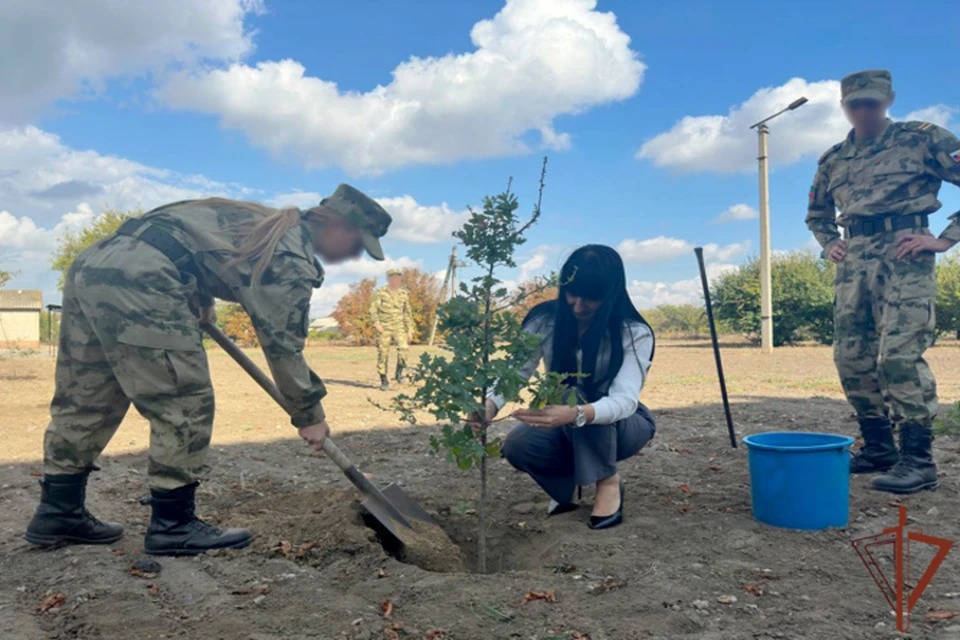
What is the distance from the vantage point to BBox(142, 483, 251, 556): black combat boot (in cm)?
288

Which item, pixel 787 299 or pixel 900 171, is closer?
pixel 900 171

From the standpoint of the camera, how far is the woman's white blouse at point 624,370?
307 cm

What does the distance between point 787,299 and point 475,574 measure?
22767mm

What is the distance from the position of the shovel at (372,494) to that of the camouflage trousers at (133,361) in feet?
1.08

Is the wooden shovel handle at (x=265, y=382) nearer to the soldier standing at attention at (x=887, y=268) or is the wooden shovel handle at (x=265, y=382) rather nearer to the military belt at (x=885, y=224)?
the soldier standing at attention at (x=887, y=268)

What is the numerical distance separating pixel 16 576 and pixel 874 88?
4810 mm

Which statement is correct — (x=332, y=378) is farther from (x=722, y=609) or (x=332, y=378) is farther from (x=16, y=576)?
(x=722, y=609)

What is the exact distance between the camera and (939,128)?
3.84m

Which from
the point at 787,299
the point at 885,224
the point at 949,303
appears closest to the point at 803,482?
the point at 885,224

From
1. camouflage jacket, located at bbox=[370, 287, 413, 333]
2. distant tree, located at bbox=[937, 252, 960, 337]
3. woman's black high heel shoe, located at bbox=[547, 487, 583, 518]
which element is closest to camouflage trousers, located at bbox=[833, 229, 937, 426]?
woman's black high heel shoe, located at bbox=[547, 487, 583, 518]

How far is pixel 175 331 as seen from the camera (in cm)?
275

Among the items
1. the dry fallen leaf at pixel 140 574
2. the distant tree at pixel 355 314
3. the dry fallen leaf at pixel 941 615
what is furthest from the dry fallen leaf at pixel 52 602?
the distant tree at pixel 355 314

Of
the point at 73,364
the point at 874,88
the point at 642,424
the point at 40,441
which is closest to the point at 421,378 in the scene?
Answer: the point at 642,424

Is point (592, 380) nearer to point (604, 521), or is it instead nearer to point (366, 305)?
point (604, 521)
